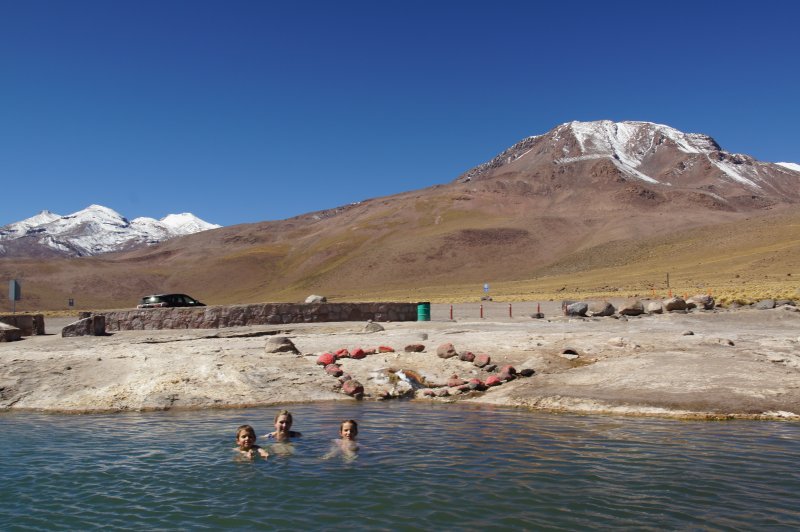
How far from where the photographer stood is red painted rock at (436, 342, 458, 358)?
17156 mm

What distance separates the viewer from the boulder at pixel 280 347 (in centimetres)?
1766

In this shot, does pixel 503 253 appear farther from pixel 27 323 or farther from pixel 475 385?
pixel 475 385

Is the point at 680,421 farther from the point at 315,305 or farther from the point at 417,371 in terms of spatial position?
the point at 315,305

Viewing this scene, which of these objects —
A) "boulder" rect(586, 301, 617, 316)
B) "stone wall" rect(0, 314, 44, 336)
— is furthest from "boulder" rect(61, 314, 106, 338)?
"boulder" rect(586, 301, 617, 316)

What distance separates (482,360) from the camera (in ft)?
54.7

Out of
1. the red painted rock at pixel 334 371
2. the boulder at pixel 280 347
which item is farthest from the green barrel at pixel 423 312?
the red painted rock at pixel 334 371

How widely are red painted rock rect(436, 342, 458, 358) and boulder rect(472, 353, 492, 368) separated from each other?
2.18 feet

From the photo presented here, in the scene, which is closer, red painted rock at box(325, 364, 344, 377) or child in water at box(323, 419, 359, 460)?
child in water at box(323, 419, 359, 460)

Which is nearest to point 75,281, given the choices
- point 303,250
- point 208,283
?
point 208,283

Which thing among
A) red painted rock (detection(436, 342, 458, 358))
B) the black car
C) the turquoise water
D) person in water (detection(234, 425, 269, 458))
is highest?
the black car

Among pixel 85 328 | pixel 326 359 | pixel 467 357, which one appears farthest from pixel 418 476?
pixel 85 328

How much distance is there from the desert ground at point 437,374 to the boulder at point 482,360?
0.92 feet

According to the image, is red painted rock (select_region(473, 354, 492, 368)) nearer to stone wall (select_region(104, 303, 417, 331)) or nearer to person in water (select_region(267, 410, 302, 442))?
person in water (select_region(267, 410, 302, 442))

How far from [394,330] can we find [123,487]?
15.6m
